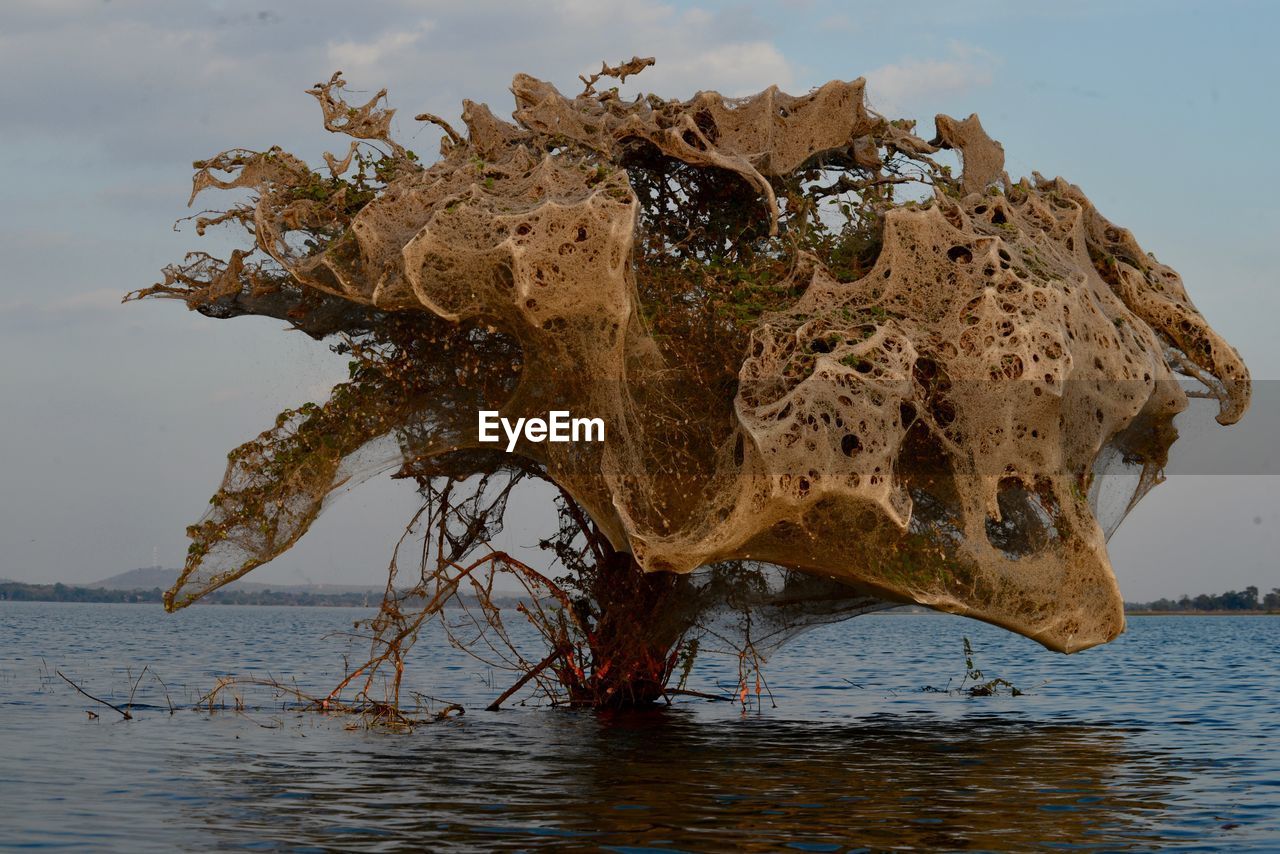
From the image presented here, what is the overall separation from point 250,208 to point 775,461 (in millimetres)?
7267

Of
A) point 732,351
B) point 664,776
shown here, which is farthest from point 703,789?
point 732,351

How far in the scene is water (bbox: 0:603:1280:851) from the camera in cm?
1222

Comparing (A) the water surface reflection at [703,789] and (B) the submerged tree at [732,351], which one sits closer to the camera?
(A) the water surface reflection at [703,789]

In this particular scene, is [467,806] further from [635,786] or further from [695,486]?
[695,486]

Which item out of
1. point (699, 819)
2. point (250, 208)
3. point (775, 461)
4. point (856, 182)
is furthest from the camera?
point (856, 182)

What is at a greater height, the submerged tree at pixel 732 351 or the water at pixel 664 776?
the submerged tree at pixel 732 351

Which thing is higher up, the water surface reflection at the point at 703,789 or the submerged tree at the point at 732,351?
the submerged tree at the point at 732,351

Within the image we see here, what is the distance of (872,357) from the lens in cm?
1481

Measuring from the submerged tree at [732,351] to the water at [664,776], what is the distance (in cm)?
185

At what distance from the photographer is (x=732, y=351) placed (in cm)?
1658

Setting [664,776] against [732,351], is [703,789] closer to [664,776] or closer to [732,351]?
[664,776]

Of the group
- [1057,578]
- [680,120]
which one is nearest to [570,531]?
[680,120]

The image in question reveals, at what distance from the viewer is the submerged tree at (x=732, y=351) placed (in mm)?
14945

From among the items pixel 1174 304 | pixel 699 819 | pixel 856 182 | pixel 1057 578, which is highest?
pixel 856 182
